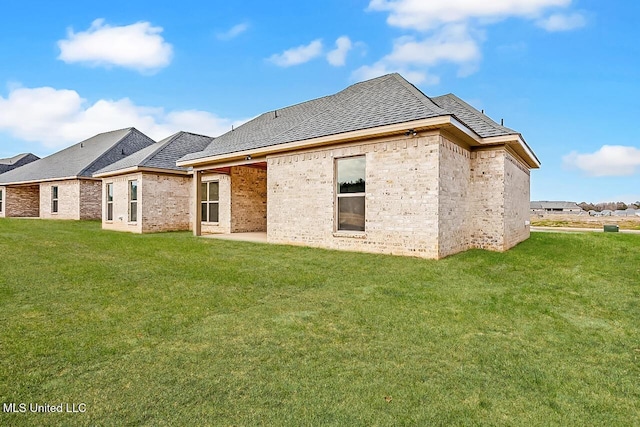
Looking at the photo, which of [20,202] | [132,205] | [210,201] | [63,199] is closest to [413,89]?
[210,201]

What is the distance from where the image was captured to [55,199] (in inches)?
909

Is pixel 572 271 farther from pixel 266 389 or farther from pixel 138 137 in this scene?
pixel 138 137

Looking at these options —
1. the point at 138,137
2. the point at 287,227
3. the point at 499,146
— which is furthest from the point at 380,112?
the point at 138,137

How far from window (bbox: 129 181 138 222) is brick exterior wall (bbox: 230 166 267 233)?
4803 mm

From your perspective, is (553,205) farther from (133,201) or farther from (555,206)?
(133,201)

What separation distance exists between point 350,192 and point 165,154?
38.6 feet

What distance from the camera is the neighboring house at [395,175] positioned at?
27.3 feet

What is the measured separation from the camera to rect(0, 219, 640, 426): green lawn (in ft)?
8.75

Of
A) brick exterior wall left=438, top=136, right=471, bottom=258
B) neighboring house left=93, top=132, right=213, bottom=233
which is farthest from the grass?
neighboring house left=93, top=132, right=213, bottom=233

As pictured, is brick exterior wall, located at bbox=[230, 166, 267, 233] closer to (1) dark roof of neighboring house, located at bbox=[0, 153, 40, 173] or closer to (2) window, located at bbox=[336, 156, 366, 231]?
(2) window, located at bbox=[336, 156, 366, 231]

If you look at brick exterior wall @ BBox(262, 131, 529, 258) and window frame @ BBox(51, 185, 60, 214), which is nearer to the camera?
brick exterior wall @ BBox(262, 131, 529, 258)

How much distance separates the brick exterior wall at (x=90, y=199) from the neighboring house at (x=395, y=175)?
47.3ft

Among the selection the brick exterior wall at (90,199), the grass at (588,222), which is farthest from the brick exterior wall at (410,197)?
the grass at (588,222)

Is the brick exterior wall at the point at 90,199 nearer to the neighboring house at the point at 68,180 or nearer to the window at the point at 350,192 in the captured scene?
the neighboring house at the point at 68,180
